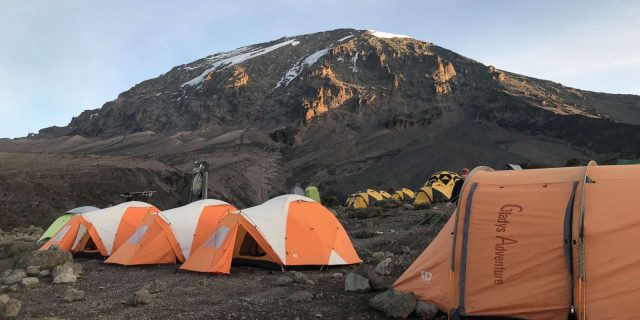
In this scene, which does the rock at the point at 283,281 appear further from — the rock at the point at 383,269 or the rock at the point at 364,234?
the rock at the point at 364,234

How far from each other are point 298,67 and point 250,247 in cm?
13062

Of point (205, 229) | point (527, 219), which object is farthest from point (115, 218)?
point (527, 219)

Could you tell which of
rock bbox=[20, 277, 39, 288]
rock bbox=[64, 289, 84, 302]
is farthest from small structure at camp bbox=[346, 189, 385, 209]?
rock bbox=[64, 289, 84, 302]

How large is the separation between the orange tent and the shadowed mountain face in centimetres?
4175

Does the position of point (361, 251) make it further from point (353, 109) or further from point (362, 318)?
point (353, 109)

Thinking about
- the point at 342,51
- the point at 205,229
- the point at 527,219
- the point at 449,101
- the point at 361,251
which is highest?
the point at 342,51

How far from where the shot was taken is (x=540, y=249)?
22.4 feet

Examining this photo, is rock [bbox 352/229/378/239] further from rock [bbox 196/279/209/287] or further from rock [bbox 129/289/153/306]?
rock [bbox 129/289/153/306]

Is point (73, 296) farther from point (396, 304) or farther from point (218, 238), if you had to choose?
point (396, 304)

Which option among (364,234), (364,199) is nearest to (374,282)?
(364,234)

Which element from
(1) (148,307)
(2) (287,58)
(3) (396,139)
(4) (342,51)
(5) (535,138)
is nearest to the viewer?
(1) (148,307)

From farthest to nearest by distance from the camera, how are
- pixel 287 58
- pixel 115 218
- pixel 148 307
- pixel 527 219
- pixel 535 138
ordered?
1. pixel 287 58
2. pixel 535 138
3. pixel 115 218
4. pixel 148 307
5. pixel 527 219

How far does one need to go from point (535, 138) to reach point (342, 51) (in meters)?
65.3

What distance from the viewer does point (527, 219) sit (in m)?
7.09
